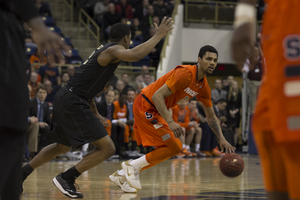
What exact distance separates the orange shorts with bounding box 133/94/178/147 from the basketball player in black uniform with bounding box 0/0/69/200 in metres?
3.28

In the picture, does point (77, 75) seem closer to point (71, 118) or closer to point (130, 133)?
point (71, 118)

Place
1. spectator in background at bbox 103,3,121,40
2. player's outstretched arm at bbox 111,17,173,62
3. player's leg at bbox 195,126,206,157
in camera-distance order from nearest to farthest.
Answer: player's outstretched arm at bbox 111,17,173,62
player's leg at bbox 195,126,206,157
spectator in background at bbox 103,3,121,40

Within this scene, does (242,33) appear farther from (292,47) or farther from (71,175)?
(71,175)

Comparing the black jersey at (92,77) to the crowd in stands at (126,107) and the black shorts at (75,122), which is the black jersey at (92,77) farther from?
the crowd in stands at (126,107)

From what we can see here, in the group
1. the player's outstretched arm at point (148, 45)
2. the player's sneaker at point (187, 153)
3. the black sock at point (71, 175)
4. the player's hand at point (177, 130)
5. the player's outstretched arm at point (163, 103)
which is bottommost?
the player's sneaker at point (187, 153)

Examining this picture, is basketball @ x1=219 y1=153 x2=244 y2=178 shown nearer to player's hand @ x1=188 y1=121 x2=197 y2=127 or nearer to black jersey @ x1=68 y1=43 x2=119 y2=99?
black jersey @ x1=68 y1=43 x2=119 y2=99

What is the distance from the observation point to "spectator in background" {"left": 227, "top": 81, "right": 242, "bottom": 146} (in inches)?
520

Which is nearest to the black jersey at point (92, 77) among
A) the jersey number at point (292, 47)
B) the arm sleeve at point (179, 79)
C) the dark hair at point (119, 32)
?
the dark hair at point (119, 32)

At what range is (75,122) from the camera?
15.7 ft

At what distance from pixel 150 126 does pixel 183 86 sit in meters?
0.70

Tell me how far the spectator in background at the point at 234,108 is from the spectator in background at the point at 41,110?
5760 millimetres

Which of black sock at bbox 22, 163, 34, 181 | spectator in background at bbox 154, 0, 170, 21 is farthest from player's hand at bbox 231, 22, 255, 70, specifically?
spectator in background at bbox 154, 0, 170, 21

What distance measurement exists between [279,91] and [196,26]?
49.1ft

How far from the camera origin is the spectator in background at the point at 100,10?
53.3ft
